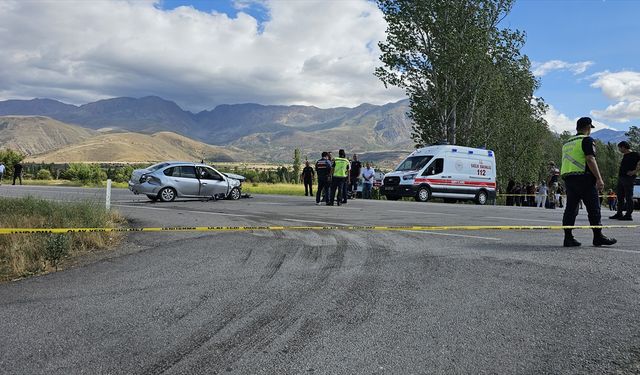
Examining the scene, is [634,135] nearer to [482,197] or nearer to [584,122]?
[482,197]

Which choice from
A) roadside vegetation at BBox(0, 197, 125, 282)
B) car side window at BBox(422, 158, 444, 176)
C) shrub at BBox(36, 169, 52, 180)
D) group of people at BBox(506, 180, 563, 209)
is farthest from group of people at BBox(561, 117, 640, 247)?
shrub at BBox(36, 169, 52, 180)

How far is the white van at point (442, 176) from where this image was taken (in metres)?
21.2

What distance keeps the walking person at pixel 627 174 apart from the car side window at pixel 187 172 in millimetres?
13744

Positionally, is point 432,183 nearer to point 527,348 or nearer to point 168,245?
point 168,245

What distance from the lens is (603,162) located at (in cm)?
8294

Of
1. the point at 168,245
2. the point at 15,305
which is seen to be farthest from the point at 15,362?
the point at 168,245

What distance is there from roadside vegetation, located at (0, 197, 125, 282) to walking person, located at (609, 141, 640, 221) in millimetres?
12001

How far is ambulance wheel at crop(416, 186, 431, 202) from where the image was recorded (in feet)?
69.2

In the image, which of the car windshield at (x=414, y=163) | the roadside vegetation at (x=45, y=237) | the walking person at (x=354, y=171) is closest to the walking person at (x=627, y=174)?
Result: the car windshield at (x=414, y=163)

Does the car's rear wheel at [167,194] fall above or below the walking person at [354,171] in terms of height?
below

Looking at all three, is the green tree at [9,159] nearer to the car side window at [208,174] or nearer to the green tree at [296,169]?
the green tree at [296,169]

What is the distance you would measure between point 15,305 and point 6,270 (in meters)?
1.76

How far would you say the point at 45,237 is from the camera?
7008 mm

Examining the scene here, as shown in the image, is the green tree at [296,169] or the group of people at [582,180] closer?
the group of people at [582,180]
